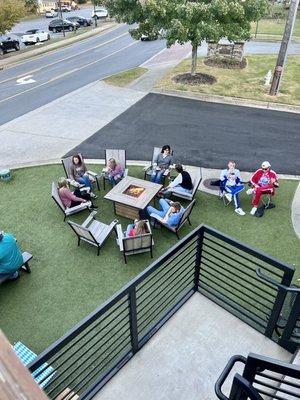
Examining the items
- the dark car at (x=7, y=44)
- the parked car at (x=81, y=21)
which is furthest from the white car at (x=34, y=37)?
the parked car at (x=81, y=21)

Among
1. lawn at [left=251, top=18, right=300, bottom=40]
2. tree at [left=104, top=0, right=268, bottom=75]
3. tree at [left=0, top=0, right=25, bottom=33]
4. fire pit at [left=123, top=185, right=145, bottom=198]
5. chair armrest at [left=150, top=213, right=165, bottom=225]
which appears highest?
tree at [left=104, top=0, right=268, bottom=75]

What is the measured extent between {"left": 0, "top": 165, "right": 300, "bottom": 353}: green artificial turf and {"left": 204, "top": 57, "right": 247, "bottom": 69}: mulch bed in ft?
40.8

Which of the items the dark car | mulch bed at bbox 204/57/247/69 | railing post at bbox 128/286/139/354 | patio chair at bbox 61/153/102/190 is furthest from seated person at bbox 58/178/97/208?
the dark car

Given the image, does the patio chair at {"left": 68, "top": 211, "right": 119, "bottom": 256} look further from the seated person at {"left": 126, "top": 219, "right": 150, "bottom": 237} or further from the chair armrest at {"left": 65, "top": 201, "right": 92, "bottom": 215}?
the seated person at {"left": 126, "top": 219, "right": 150, "bottom": 237}

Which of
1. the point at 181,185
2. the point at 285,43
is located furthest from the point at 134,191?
the point at 285,43

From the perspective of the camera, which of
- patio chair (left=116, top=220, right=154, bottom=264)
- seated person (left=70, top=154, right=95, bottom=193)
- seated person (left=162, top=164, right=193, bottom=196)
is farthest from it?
seated person (left=70, top=154, right=95, bottom=193)

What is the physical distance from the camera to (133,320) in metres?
4.57

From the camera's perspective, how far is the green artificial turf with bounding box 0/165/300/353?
624cm

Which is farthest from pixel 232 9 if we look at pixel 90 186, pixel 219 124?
pixel 90 186

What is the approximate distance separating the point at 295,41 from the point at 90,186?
79.7ft

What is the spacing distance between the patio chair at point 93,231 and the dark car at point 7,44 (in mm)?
25083

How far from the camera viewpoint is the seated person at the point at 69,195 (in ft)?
27.3

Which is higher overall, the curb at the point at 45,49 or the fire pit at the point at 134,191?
the fire pit at the point at 134,191

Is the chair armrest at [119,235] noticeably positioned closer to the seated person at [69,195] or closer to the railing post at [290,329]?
the seated person at [69,195]
